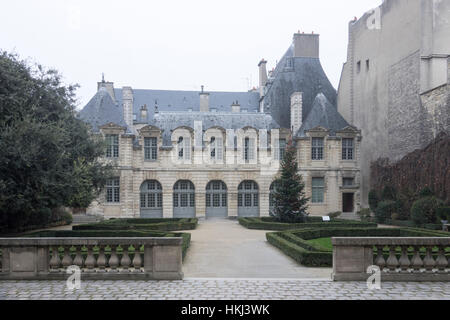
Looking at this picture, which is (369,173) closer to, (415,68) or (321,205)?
(321,205)

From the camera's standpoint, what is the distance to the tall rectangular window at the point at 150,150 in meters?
32.0

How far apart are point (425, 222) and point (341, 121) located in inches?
517

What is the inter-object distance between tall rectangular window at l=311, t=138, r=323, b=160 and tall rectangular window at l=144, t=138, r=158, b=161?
41.1 feet

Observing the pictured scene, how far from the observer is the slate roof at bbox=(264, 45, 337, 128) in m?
37.1

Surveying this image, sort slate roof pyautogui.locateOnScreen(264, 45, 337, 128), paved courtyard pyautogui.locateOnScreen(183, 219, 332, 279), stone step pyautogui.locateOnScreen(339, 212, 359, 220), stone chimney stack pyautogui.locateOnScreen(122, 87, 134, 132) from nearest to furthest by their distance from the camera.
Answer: paved courtyard pyautogui.locateOnScreen(183, 219, 332, 279)
stone step pyautogui.locateOnScreen(339, 212, 359, 220)
stone chimney stack pyautogui.locateOnScreen(122, 87, 134, 132)
slate roof pyautogui.locateOnScreen(264, 45, 337, 128)

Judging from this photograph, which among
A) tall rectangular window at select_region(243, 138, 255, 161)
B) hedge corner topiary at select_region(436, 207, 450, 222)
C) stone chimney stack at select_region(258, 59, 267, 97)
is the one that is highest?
stone chimney stack at select_region(258, 59, 267, 97)

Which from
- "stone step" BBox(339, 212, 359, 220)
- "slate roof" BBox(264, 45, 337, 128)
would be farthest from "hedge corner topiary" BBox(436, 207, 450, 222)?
"slate roof" BBox(264, 45, 337, 128)

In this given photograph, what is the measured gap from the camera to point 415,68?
26.1 meters

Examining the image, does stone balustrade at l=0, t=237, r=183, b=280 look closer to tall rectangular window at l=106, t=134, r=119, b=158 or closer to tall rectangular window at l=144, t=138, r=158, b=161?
tall rectangular window at l=106, t=134, r=119, b=158

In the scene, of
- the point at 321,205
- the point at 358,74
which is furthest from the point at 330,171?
the point at 358,74

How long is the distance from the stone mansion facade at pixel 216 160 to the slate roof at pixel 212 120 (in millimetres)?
82

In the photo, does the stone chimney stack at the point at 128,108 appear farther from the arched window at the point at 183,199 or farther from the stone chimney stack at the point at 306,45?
the stone chimney stack at the point at 306,45

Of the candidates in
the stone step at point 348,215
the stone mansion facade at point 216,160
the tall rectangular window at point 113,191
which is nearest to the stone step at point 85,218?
the stone mansion facade at point 216,160

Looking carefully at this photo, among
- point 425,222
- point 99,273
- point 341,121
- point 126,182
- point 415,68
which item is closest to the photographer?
point 99,273
